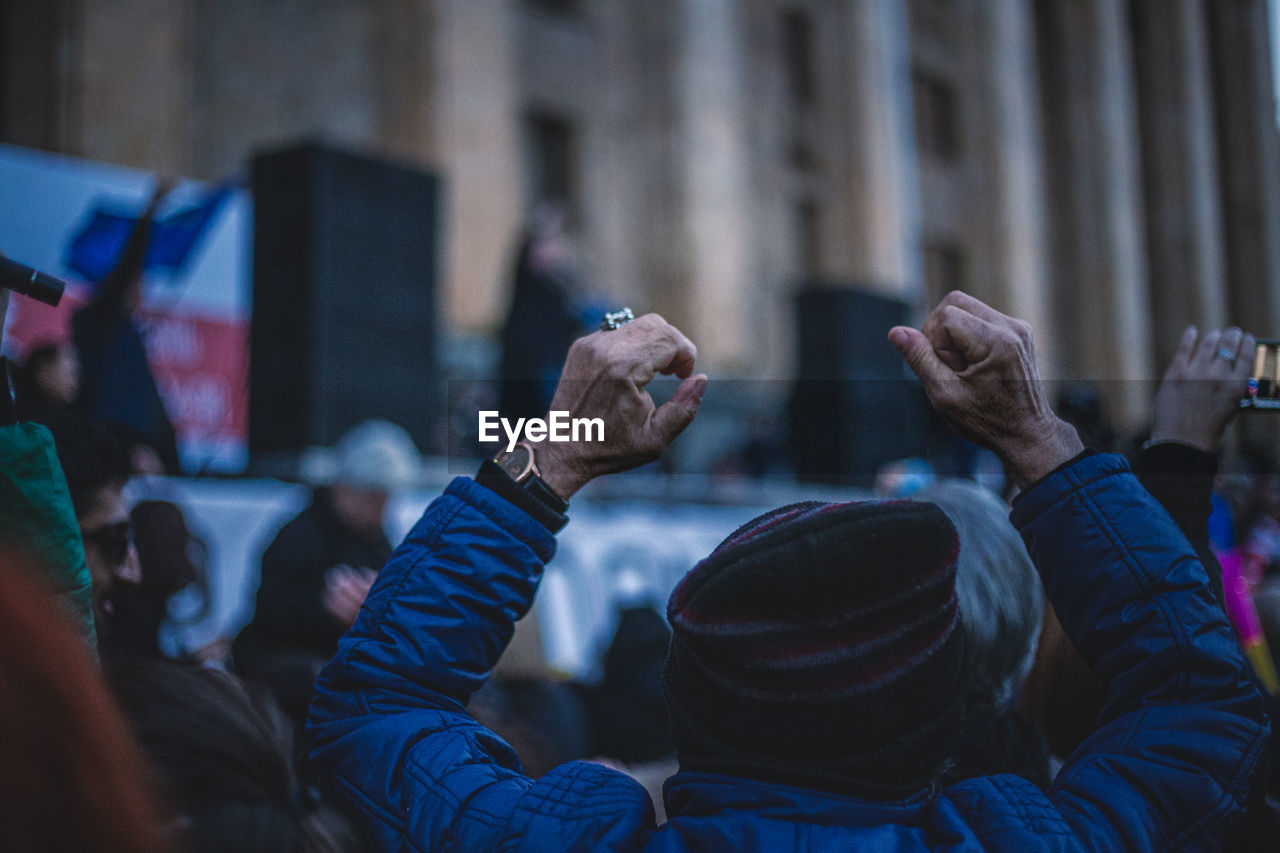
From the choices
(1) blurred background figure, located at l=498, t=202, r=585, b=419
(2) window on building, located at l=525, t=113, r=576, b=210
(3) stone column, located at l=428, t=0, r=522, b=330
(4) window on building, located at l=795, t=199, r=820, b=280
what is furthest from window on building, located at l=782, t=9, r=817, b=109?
(1) blurred background figure, located at l=498, t=202, r=585, b=419

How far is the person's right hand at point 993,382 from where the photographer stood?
1.19 metres

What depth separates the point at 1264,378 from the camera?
4.66 feet

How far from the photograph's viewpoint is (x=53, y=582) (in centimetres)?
116

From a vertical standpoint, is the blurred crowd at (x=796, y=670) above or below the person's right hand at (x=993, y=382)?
below

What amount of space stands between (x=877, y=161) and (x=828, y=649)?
58.9 feet

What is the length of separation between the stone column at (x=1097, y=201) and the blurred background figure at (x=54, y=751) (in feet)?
74.8

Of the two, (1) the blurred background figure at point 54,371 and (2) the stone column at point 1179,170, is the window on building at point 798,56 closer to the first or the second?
(2) the stone column at point 1179,170

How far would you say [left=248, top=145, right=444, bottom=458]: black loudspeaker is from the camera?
5.71m

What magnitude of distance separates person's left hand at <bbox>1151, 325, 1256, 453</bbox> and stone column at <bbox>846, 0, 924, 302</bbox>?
16525 mm

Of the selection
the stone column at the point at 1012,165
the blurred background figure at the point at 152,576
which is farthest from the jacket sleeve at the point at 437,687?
the stone column at the point at 1012,165

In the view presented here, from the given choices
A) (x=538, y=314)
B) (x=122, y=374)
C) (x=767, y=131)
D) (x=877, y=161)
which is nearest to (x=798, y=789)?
(x=122, y=374)

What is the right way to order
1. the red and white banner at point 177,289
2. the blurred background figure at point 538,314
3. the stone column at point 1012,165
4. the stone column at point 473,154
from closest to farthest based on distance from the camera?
the red and white banner at point 177,289, the blurred background figure at point 538,314, the stone column at point 473,154, the stone column at point 1012,165

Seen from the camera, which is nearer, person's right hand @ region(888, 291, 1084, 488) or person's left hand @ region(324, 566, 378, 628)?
person's right hand @ region(888, 291, 1084, 488)

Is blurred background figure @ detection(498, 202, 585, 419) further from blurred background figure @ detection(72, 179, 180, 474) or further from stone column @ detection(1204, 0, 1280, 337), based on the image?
stone column @ detection(1204, 0, 1280, 337)
